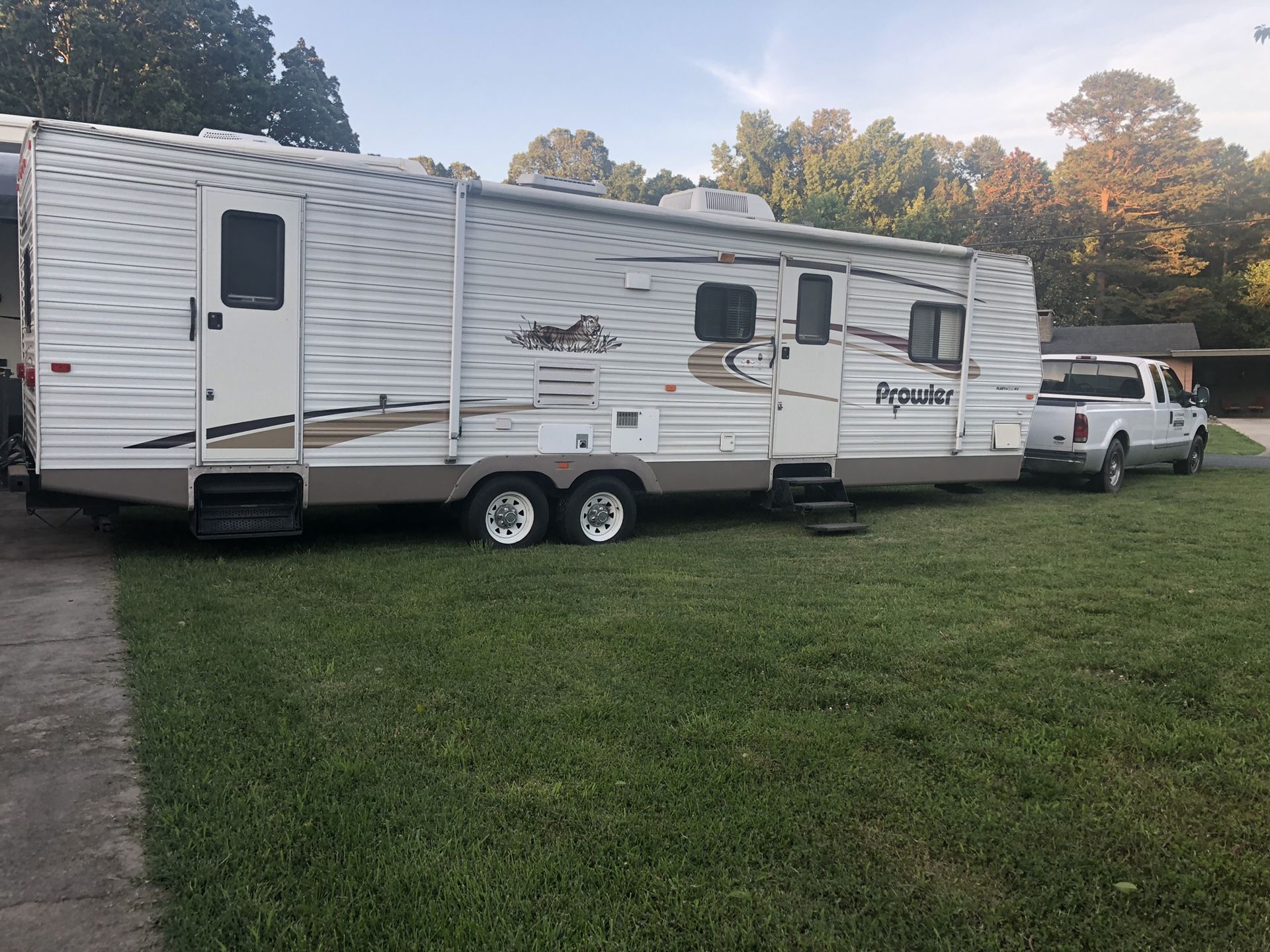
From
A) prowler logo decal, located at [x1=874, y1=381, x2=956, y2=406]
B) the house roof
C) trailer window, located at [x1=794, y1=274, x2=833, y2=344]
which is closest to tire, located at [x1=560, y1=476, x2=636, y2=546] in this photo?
trailer window, located at [x1=794, y1=274, x2=833, y2=344]

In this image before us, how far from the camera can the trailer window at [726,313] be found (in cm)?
867

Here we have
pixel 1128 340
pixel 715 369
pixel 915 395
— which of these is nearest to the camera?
pixel 715 369

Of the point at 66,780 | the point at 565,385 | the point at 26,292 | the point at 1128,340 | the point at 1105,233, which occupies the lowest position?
the point at 66,780

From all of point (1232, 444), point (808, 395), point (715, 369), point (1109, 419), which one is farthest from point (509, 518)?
point (1232, 444)

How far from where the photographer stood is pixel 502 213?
25.4ft

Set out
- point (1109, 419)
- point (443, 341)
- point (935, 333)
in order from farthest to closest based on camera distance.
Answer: point (1109, 419) → point (935, 333) → point (443, 341)

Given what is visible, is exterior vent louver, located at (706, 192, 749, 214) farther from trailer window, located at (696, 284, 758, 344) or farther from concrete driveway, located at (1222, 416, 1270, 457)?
concrete driveway, located at (1222, 416, 1270, 457)

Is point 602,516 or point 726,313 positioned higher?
point 726,313

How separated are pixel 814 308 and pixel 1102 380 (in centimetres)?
621

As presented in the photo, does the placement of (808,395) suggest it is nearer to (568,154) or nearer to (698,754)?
(698,754)

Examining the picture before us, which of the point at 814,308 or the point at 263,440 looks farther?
the point at 814,308

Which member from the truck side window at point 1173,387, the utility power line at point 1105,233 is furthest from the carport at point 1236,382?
the truck side window at point 1173,387

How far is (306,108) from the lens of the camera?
30531 mm

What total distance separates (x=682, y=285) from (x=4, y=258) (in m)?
7.94
